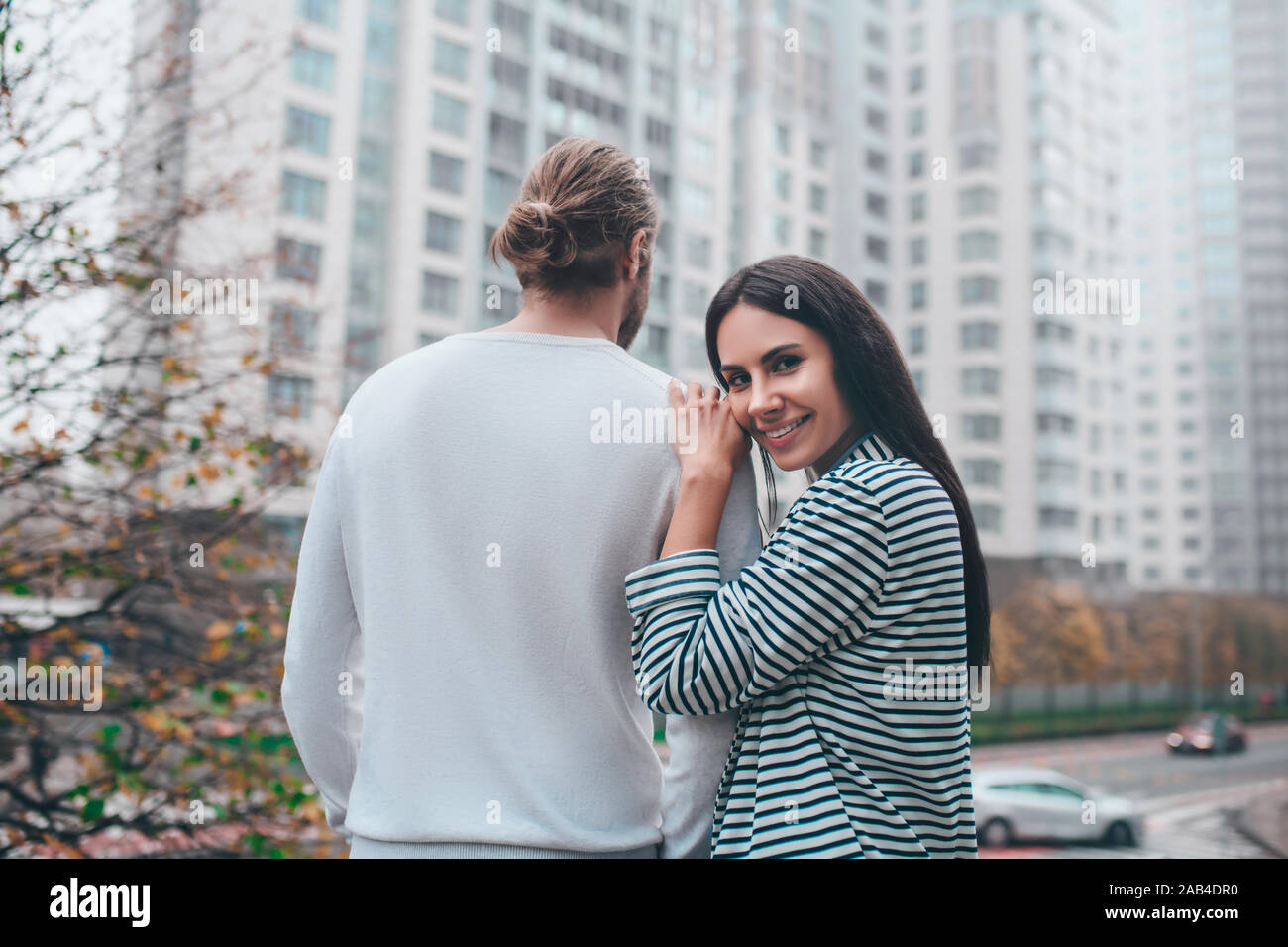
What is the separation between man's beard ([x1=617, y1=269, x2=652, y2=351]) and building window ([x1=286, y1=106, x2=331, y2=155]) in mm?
21961

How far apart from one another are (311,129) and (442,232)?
357 centimetres

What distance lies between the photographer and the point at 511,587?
4.11ft

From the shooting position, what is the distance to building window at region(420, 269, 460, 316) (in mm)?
23359

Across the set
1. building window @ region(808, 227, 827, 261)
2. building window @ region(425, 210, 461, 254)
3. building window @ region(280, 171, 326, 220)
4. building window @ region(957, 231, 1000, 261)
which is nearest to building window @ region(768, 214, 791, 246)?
building window @ region(808, 227, 827, 261)

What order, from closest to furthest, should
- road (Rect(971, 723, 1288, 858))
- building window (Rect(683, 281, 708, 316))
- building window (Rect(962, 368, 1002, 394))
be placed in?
road (Rect(971, 723, 1288, 858)) < building window (Rect(683, 281, 708, 316)) < building window (Rect(962, 368, 1002, 394))

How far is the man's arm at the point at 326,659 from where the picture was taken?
4.40 ft

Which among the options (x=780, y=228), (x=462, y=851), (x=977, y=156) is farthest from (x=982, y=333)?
(x=462, y=851)

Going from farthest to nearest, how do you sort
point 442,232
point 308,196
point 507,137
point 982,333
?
1. point 982,333
2. point 507,137
3. point 442,232
4. point 308,196

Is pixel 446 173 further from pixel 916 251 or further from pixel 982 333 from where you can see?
pixel 982 333

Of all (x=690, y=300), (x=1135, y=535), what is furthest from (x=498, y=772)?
(x=1135, y=535)

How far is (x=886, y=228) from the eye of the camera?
33938 mm

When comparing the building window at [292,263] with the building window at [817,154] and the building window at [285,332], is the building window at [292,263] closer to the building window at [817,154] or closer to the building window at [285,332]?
the building window at [285,332]

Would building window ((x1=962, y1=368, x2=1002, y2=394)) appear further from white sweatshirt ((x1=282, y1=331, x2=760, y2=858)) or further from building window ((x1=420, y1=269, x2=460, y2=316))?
white sweatshirt ((x1=282, y1=331, x2=760, y2=858))
